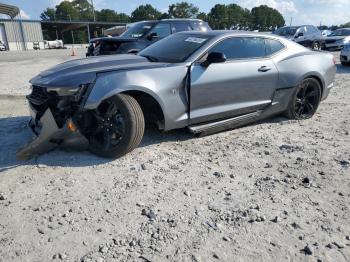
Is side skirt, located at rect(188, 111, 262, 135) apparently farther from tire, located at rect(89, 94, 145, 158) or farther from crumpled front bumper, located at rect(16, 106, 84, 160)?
crumpled front bumper, located at rect(16, 106, 84, 160)

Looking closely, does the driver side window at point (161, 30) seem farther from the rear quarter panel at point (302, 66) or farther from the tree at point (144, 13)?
the tree at point (144, 13)

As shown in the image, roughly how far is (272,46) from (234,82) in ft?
3.76

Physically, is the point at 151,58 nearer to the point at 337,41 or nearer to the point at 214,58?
the point at 214,58

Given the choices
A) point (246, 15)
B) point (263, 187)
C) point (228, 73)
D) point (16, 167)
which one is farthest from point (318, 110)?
point (246, 15)

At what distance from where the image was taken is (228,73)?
4.93 meters

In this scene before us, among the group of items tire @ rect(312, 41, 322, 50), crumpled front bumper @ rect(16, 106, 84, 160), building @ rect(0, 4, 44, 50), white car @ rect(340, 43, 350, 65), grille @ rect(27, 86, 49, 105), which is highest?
grille @ rect(27, 86, 49, 105)

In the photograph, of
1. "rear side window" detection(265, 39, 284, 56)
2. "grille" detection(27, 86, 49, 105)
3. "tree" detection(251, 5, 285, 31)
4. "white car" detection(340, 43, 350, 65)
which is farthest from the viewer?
"tree" detection(251, 5, 285, 31)

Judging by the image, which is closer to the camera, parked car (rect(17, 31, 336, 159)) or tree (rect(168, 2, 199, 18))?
parked car (rect(17, 31, 336, 159))

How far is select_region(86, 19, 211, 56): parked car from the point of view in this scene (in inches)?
388

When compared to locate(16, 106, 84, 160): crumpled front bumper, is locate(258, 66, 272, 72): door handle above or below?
above

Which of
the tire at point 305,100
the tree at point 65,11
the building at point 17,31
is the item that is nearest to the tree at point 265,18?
the tree at point 65,11

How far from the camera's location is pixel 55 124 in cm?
405

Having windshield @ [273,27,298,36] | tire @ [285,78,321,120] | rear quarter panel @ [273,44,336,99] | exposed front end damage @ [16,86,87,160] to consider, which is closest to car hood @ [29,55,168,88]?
exposed front end damage @ [16,86,87,160]

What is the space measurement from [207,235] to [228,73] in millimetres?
2692
